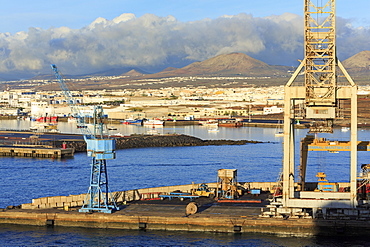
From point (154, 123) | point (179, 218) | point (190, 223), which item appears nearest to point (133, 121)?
point (154, 123)

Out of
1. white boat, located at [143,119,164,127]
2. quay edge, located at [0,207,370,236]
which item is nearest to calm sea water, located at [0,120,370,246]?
quay edge, located at [0,207,370,236]

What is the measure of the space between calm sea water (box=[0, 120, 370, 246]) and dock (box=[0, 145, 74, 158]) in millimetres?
1828

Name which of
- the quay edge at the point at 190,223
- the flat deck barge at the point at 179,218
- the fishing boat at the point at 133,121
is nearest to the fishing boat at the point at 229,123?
the fishing boat at the point at 133,121

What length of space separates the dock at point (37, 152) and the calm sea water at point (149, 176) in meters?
1.83

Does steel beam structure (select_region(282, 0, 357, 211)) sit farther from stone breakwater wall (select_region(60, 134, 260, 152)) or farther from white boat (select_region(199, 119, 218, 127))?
white boat (select_region(199, 119, 218, 127))

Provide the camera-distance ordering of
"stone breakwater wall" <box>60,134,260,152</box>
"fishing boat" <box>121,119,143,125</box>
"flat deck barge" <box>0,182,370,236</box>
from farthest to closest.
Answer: "fishing boat" <box>121,119,143,125</box>
"stone breakwater wall" <box>60,134,260,152</box>
"flat deck barge" <box>0,182,370,236</box>

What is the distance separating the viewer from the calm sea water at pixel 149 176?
115ft

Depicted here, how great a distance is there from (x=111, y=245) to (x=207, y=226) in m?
5.10

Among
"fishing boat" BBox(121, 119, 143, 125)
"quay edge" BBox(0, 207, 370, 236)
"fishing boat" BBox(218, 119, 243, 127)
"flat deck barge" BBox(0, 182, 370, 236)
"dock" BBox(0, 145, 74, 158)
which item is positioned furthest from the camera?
"fishing boat" BBox(121, 119, 143, 125)

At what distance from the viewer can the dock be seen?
3268 inches

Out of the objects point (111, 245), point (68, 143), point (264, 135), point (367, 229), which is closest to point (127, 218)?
point (111, 245)

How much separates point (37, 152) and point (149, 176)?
25.8 m

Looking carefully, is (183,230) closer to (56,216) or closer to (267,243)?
(267,243)

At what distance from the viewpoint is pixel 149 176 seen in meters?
63.8
